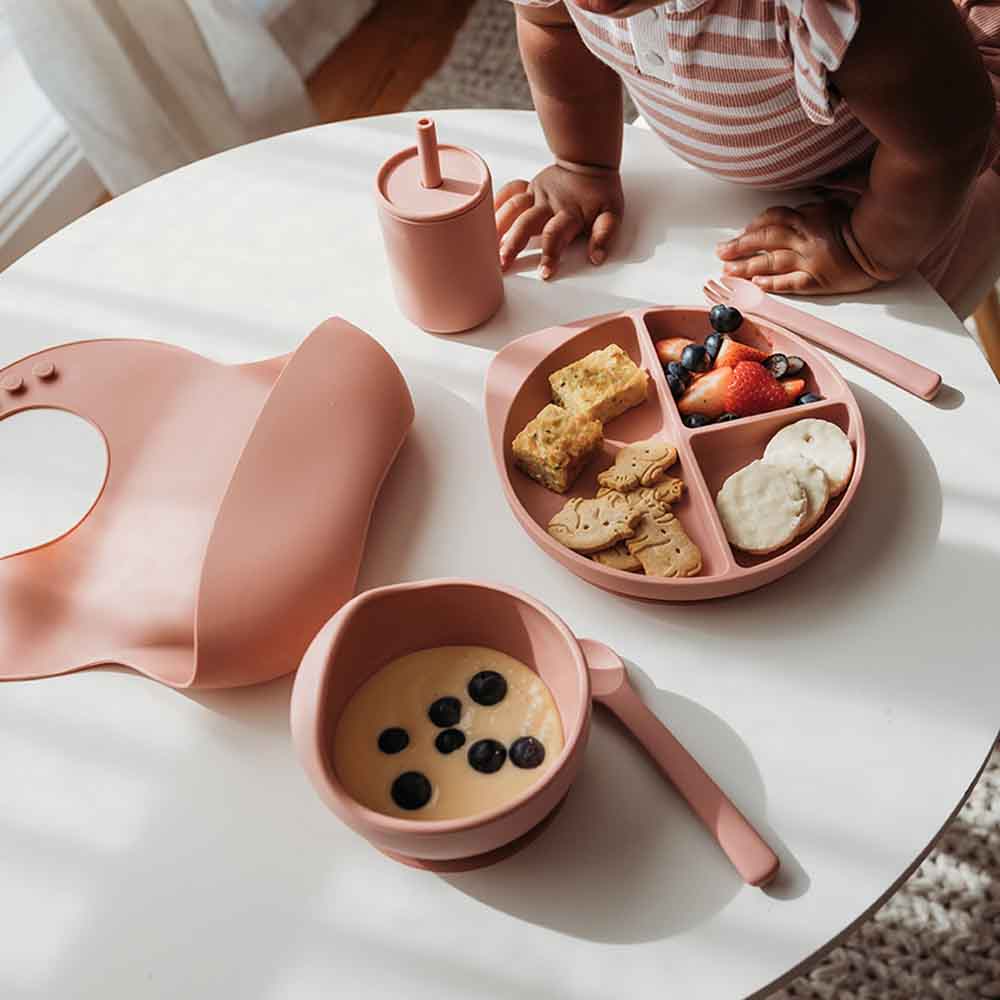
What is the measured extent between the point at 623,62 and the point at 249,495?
1.66ft

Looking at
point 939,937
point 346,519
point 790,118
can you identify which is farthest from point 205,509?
point 939,937

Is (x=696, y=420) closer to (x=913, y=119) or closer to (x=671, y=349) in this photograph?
(x=671, y=349)

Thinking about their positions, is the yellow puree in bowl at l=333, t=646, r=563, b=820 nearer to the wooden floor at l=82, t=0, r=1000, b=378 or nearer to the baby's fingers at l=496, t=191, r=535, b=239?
the baby's fingers at l=496, t=191, r=535, b=239

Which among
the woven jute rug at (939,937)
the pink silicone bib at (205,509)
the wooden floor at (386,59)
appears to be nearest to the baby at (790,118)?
the pink silicone bib at (205,509)

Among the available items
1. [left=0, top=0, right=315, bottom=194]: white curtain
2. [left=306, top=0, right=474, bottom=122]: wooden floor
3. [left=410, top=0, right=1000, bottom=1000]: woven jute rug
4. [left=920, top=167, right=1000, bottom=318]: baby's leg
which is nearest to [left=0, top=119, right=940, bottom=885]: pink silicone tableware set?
[left=920, top=167, right=1000, bottom=318]: baby's leg

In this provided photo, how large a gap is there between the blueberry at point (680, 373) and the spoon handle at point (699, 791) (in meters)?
0.23

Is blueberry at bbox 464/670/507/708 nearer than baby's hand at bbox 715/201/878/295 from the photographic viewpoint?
Yes

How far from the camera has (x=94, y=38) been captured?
1584 millimetres

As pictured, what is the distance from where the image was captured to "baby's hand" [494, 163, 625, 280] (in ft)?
3.00

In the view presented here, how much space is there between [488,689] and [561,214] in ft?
1.47

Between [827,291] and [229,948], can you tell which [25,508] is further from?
[827,291]

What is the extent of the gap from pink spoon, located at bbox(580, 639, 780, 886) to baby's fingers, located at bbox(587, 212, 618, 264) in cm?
36

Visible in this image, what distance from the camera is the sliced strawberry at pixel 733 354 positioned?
2.60 feet

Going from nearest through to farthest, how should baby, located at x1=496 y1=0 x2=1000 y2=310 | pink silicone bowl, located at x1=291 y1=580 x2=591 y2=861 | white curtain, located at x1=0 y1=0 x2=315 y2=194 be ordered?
pink silicone bowl, located at x1=291 y1=580 x2=591 y2=861
baby, located at x1=496 y1=0 x2=1000 y2=310
white curtain, located at x1=0 y1=0 x2=315 y2=194
